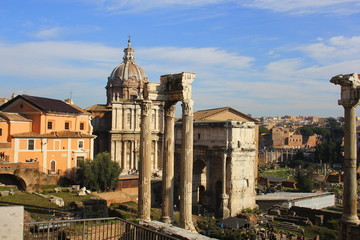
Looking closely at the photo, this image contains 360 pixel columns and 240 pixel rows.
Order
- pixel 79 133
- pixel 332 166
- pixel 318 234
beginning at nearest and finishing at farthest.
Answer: pixel 318 234 < pixel 79 133 < pixel 332 166

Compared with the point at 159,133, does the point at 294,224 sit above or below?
below

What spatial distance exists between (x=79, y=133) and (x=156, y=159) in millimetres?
12187

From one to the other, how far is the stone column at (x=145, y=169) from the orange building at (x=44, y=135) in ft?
52.4

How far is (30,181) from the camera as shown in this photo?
85.0 feet

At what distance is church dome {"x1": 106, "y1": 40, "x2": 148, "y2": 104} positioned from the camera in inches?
1887

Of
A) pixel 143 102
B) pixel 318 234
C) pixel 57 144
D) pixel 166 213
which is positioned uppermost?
pixel 143 102

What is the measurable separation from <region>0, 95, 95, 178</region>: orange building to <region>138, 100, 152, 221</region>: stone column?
52.4ft

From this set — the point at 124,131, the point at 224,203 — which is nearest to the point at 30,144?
the point at 124,131

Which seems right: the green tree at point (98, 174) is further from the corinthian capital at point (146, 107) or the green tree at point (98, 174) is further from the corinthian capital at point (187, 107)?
the corinthian capital at point (187, 107)

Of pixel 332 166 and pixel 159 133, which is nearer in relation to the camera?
pixel 159 133

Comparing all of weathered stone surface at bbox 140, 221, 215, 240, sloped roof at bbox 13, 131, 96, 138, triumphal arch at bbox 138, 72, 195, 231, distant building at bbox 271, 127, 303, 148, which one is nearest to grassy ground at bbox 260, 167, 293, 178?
distant building at bbox 271, 127, 303, 148

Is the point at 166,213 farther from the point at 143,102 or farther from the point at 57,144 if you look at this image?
the point at 57,144

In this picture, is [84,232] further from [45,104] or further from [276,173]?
[276,173]

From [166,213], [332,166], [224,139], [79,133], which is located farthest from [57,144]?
[332,166]
